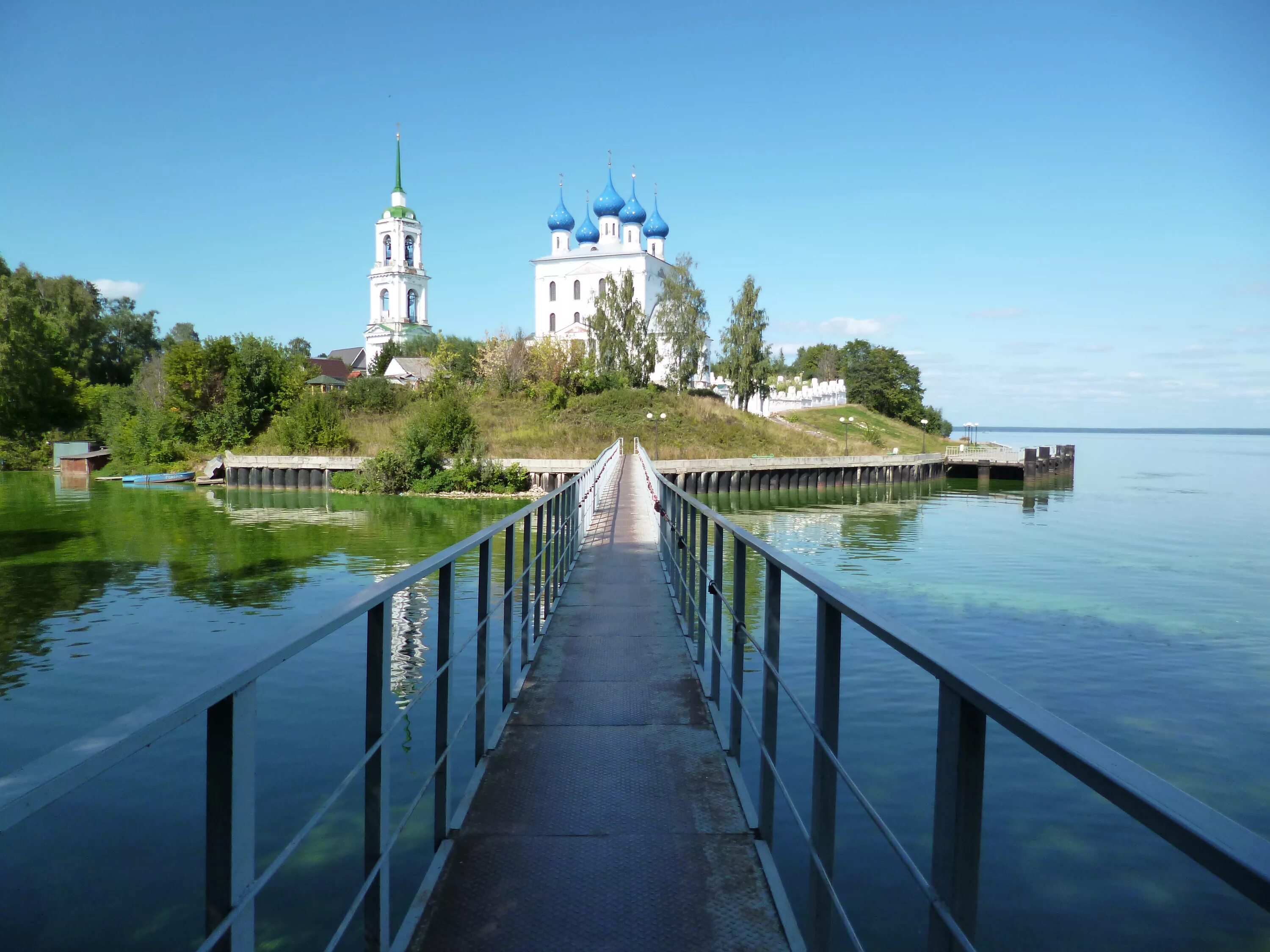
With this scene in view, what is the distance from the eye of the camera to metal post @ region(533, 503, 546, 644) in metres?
6.37

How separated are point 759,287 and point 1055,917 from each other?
51047 mm

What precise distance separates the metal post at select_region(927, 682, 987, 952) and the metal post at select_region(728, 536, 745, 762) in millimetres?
2132

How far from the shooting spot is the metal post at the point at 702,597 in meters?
5.93

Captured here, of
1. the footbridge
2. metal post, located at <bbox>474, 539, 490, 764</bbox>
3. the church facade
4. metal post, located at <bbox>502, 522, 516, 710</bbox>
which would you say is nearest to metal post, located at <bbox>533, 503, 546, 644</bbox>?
the footbridge

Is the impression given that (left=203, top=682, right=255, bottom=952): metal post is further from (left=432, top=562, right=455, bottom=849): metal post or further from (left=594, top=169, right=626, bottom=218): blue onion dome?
(left=594, top=169, right=626, bottom=218): blue onion dome

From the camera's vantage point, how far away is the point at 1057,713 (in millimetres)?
10117

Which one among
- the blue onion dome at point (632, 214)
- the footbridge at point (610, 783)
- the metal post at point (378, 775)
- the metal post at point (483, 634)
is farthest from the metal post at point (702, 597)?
the blue onion dome at point (632, 214)

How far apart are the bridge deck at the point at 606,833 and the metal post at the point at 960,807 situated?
52.5 inches

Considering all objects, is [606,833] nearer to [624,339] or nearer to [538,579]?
[538,579]

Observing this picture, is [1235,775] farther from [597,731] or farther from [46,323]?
[46,323]

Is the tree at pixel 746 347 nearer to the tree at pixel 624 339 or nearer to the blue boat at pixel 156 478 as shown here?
the tree at pixel 624 339

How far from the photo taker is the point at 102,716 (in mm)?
8945

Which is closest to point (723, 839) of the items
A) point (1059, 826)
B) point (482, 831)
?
point (482, 831)

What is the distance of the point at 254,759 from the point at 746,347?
53144mm
